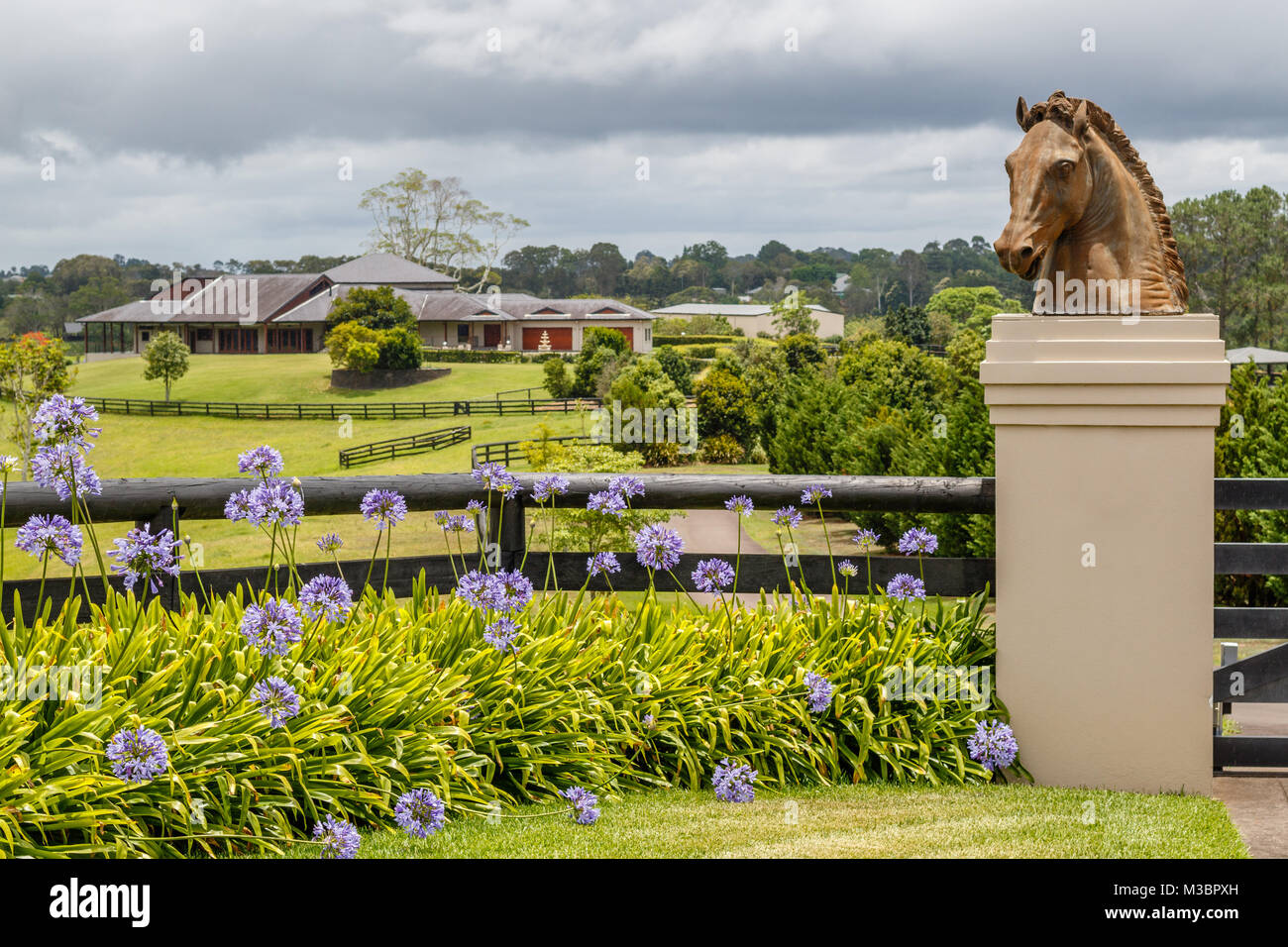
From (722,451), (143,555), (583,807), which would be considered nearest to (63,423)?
(143,555)

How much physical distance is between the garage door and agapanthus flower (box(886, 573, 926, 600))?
72625mm

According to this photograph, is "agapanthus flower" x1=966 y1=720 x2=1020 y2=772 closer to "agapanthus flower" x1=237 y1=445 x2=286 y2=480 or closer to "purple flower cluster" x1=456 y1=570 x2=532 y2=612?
"purple flower cluster" x1=456 y1=570 x2=532 y2=612

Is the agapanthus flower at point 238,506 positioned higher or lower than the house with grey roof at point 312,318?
lower

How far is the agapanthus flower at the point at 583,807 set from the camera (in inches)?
132

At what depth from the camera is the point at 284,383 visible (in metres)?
64.3

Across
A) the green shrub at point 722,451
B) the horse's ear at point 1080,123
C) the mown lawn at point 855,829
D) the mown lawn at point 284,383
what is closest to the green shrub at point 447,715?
the mown lawn at point 855,829

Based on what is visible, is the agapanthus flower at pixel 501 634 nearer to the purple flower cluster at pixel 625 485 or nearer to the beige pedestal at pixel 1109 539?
the purple flower cluster at pixel 625 485

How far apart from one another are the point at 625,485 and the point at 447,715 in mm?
1274

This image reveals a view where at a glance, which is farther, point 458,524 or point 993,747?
point 458,524

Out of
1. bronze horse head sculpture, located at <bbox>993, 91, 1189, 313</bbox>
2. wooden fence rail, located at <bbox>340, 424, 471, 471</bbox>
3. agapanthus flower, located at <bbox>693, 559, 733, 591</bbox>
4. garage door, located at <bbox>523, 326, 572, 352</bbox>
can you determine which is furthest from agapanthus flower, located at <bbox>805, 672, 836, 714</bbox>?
garage door, located at <bbox>523, 326, 572, 352</bbox>

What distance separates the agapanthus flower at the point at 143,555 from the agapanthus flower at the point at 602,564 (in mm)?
1550

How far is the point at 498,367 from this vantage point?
221ft

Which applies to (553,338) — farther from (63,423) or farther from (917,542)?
(63,423)

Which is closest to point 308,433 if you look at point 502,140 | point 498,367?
point 498,367
